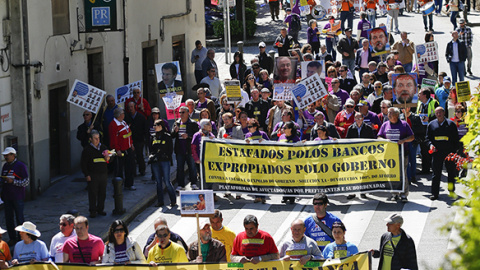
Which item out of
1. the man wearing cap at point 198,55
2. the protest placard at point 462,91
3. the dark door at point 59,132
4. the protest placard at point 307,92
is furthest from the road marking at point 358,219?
the man wearing cap at point 198,55

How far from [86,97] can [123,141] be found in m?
1.32

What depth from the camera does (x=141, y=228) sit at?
1589cm

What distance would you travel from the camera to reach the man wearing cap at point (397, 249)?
10.9 metres

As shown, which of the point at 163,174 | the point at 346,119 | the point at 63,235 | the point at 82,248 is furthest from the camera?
the point at 346,119

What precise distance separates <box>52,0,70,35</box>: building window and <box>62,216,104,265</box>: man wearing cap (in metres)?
9.58

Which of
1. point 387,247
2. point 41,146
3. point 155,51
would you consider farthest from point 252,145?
point 155,51

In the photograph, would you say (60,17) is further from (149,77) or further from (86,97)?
(149,77)

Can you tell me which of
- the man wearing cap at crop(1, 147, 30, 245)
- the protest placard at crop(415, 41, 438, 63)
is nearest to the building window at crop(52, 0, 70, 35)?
the man wearing cap at crop(1, 147, 30, 245)

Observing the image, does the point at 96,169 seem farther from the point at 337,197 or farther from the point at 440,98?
the point at 440,98

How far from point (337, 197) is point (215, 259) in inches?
277

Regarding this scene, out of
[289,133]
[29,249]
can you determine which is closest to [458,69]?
[289,133]

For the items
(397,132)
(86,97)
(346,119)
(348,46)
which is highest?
(348,46)

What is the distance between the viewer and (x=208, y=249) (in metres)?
10.8

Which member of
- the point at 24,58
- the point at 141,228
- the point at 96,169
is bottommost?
the point at 141,228
